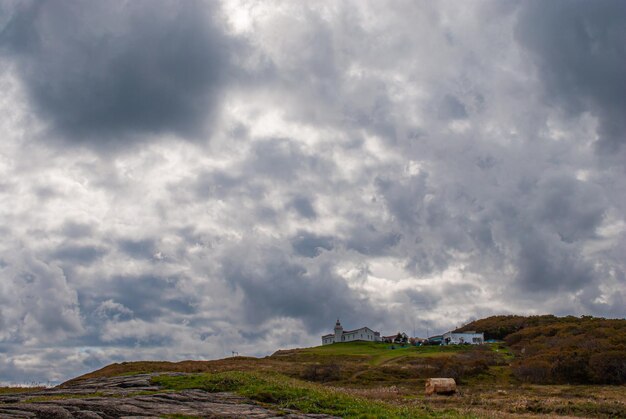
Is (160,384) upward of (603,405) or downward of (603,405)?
upward

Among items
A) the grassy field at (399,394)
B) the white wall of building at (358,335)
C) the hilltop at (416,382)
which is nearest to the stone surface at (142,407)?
the hilltop at (416,382)

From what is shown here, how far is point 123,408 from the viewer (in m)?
22.5

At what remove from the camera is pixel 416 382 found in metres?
71.3

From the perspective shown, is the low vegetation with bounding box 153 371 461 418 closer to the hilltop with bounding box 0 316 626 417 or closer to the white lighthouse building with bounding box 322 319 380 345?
the hilltop with bounding box 0 316 626 417

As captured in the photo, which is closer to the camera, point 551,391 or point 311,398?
point 311,398

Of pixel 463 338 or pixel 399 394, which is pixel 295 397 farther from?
pixel 463 338

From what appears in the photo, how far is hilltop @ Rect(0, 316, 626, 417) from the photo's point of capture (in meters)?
30.3

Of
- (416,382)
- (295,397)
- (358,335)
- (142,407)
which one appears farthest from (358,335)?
(142,407)

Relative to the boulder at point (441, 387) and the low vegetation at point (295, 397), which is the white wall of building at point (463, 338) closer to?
the boulder at point (441, 387)

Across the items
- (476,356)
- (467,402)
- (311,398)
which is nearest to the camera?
(311,398)

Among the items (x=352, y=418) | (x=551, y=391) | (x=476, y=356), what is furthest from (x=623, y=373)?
(x=352, y=418)

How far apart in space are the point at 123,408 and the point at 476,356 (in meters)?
87.4

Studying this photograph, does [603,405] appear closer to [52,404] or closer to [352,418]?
[352,418]

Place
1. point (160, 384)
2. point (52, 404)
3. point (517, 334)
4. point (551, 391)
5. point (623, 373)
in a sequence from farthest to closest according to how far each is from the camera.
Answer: point (517, 334) → point (623, 373) → point (551, 391) → point (160, 384) → point (52, 404)
